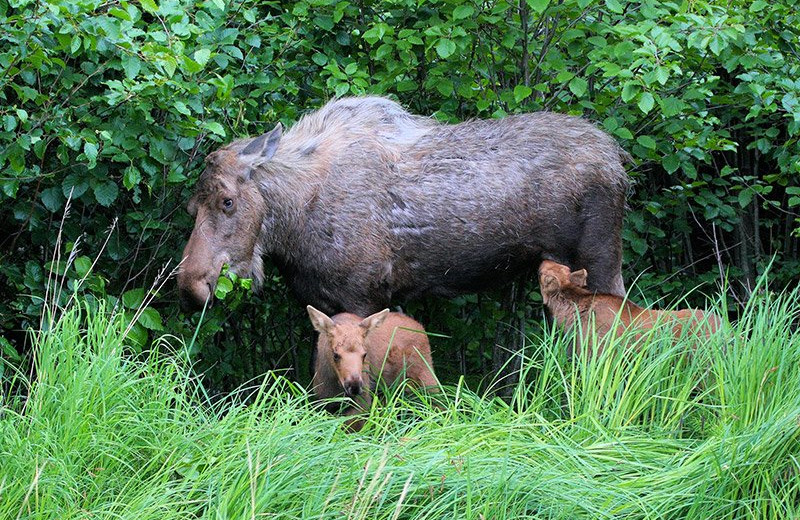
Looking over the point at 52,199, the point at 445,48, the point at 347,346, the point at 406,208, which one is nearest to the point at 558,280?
the point at 406,208

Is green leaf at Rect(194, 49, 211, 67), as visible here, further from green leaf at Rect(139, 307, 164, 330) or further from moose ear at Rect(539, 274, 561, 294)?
moose ear at Rect(539, 274, 561, 294)

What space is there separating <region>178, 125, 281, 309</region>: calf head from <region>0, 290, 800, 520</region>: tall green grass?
1.31 meters

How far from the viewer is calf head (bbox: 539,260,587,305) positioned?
284 inches

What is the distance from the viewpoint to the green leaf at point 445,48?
A: 25.6 ft

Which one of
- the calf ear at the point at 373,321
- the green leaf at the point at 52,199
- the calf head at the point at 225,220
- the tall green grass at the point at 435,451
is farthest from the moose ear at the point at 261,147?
the tall green grass at the point at 435,451

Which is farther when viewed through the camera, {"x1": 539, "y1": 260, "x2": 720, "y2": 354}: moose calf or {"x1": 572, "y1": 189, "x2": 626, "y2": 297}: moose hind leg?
{"x1": 572, "y1": 189, "x2": 626, "y2": 297}: moose hind leg

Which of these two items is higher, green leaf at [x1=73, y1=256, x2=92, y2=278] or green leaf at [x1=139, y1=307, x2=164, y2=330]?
green leaf at [x1=73, y1=256, x2=92, y2=278]

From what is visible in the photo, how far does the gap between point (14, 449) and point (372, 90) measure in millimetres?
4674

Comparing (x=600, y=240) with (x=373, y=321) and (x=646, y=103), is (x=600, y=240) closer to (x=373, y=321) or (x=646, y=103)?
(x=646, y=103)

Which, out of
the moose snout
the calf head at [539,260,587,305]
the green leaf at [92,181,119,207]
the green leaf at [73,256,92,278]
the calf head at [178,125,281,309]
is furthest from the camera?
the calf head at [178,125,281,309]

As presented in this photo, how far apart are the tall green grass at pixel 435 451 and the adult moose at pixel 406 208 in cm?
174

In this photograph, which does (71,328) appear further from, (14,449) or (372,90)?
(372,90)

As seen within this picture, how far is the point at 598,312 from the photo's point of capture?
7043mm

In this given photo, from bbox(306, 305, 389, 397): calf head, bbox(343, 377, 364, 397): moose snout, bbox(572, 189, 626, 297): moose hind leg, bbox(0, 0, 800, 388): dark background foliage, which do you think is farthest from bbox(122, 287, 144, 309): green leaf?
bbox(572, 189, 626, 297): moose hind leg
